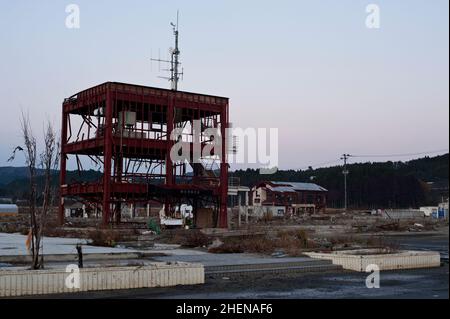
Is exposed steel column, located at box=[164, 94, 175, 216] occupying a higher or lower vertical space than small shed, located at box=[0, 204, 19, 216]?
higher

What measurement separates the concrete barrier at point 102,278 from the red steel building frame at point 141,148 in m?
29.2

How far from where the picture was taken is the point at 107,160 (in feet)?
142

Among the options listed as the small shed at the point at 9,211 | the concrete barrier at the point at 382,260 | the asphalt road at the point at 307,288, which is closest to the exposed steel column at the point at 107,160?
the concrete barrier at the point at 382,260

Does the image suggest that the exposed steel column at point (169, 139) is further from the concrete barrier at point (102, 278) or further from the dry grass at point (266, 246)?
the concrete barrier at point (102, 278)

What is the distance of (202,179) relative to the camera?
49781mm

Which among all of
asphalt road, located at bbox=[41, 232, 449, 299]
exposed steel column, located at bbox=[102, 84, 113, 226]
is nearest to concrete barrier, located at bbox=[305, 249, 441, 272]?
asphalt road, located at bbox=[41, 232, 449, 299]

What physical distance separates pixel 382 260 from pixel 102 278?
9.48 m

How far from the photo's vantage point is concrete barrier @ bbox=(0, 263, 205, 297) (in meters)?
12.5

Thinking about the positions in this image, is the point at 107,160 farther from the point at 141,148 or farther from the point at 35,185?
the point at 35,185

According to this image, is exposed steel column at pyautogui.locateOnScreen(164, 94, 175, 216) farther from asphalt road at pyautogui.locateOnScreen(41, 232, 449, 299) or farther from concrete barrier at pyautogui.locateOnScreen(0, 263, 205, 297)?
concrete barrier at pyautogui.locateOnScreen(0, 263, 205, 297)

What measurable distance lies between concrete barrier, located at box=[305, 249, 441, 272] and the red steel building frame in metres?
26.4

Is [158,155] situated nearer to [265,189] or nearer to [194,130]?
[194,130]

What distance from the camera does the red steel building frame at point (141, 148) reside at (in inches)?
1746
